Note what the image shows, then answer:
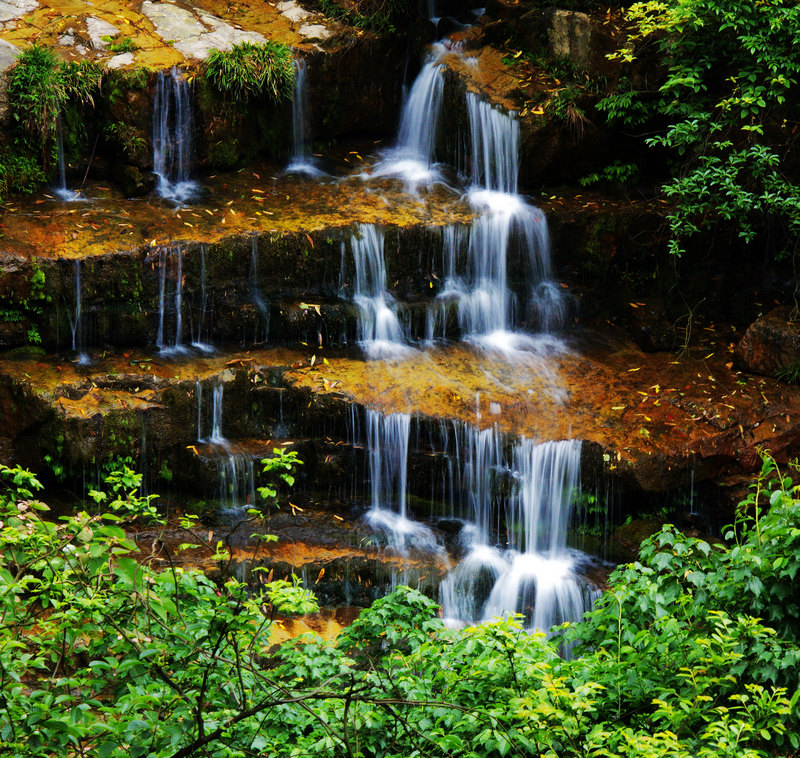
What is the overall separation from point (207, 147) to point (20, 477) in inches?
284

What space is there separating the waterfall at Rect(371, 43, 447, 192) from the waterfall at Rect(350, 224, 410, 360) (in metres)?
1.61

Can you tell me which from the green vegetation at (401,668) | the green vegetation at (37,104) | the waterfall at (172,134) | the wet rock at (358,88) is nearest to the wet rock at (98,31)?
the green vegetation at (37,104)

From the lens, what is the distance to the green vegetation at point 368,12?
10.8m

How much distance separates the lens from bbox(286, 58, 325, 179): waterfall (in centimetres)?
1029

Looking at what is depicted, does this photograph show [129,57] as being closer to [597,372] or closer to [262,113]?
[262,113]

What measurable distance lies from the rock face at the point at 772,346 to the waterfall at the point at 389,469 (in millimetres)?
3668

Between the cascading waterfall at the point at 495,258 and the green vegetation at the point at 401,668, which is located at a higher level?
the cascading waterfall at the point at 495,258

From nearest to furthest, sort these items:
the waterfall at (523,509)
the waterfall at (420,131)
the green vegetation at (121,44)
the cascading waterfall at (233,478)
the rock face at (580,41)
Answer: the waterfall at (523,509) → the cascading waterfall at (233,478) → the green vegetation at (121,44) → the rock face at (580,41) → the waterfall at (420,131)

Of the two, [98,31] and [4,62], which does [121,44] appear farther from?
[4,62]

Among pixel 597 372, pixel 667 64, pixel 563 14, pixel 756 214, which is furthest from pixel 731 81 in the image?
pixel 597 372

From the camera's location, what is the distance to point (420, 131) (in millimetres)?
10789

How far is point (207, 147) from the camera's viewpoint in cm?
998

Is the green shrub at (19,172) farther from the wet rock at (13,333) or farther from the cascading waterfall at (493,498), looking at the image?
the cascading waterfall at (493,498)

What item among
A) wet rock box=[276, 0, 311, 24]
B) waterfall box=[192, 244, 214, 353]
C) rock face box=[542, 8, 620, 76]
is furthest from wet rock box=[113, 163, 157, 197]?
rock face box=[542, 8, 620, 76]
